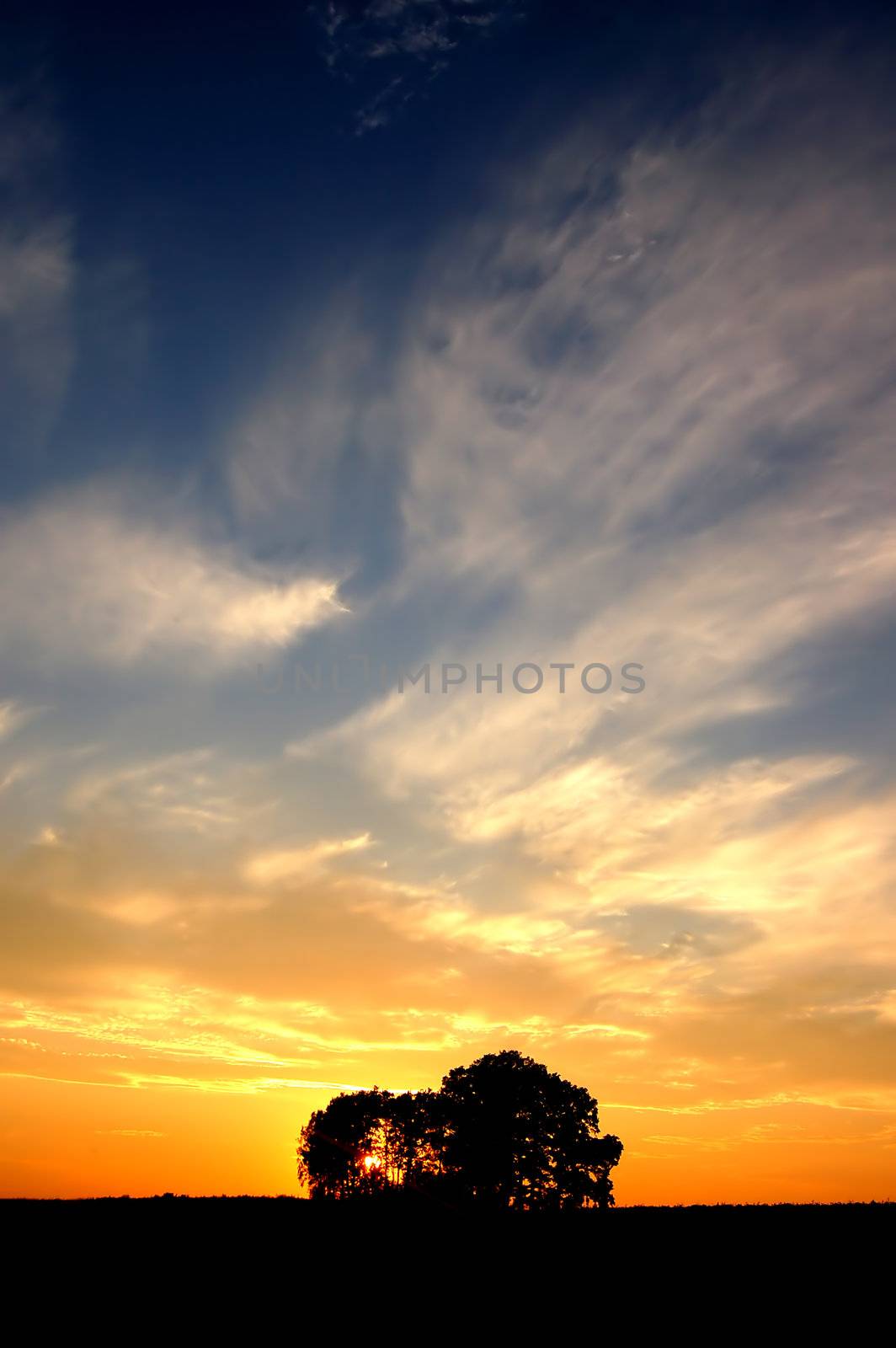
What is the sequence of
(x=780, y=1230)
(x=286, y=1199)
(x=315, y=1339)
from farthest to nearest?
(x=286, y=1199) < (x=780, y=1230) < (x=315, y=1339)

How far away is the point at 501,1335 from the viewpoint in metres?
15.1

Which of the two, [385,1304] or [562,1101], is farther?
[562,1101]

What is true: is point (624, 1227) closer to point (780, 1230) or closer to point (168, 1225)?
point (780, 1230)

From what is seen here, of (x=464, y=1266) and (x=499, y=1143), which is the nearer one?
(x=464, y=1266)

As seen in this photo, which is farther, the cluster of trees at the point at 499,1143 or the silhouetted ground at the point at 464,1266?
the cluster of trees at the point at 499,1143

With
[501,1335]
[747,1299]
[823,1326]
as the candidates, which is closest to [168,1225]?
[501,1335]

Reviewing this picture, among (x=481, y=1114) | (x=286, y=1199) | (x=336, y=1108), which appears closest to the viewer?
(x=286, y=1199)

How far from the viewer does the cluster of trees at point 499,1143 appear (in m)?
63.9

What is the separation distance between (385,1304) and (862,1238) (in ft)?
42.5

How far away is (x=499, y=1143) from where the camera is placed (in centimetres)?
6488

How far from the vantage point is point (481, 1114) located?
66.2 metres

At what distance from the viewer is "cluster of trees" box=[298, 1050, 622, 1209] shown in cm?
6388

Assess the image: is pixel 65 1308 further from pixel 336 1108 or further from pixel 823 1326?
pixel 336 1108

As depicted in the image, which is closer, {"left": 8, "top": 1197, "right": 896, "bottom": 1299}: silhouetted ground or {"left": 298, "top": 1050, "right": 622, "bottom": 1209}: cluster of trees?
{"left": 8, "top": 1197, "right": 896, "bottom": 1299}: silhouetted ground
